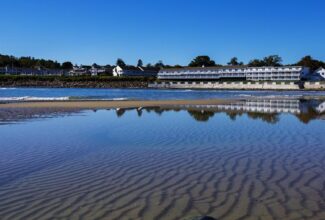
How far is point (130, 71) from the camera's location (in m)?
187

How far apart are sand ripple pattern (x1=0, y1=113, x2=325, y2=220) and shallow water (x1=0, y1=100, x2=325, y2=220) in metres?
0.02

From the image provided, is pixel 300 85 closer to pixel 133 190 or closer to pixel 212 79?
pixel 212 79

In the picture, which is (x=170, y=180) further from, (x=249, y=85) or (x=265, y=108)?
(x=249, y=85)

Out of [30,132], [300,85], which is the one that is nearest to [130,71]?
[300,85]

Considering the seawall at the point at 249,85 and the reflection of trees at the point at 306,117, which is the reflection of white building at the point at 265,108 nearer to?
the reflection of trees at the point at 306,117

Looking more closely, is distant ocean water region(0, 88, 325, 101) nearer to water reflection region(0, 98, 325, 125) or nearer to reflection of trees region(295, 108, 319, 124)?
water reflection region(0, 98, 325, 125)

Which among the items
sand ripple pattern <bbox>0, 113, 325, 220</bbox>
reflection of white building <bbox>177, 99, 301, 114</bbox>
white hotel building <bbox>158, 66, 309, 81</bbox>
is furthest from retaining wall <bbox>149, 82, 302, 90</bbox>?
sand ripple pattern <bbox>0, 113, 325, 220</bbox>

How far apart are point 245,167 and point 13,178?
189 inches

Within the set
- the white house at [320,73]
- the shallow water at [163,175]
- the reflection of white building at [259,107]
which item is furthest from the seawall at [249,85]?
the shallow water at [163,175]

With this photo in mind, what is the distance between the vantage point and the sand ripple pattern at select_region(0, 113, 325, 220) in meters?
5.50

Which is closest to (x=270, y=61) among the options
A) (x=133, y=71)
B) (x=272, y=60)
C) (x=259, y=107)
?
(x=272, y=60)

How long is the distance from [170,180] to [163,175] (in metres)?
0.41

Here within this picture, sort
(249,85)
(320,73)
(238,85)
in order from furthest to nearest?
(320,73) → (238,85) → (249,85)

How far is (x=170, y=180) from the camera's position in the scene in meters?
7.21
